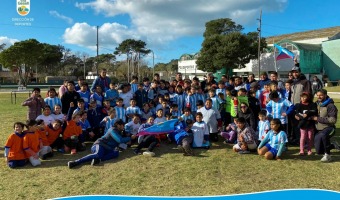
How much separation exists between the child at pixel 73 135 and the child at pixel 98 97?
36.0 inches

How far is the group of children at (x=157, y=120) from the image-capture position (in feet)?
20.9

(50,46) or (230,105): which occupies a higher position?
(50,46)

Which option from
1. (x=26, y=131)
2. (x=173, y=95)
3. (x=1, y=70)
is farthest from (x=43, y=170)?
(x=1, y=70)

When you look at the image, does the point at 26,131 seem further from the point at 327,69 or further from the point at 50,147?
the point at 327,69

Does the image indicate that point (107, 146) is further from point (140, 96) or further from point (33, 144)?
point (140, 96)

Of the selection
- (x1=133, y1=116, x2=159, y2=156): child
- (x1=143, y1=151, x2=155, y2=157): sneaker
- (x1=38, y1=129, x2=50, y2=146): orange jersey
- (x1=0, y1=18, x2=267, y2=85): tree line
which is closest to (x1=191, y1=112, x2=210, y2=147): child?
(x1=133, y1=116, x2=159, y2=156): child

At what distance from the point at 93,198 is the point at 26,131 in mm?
2703

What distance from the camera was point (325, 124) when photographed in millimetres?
6262

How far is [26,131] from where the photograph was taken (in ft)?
20.7

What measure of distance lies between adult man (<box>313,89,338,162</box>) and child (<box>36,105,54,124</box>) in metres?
6.09

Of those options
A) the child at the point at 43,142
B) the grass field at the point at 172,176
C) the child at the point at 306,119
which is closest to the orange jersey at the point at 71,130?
the child at the point at 43,142

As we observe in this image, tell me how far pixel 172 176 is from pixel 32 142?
308 centimetres

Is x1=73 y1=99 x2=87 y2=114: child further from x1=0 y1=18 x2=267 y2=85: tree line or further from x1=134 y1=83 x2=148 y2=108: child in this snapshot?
x1=0 y1=18 x2=267 y2=85: tree line

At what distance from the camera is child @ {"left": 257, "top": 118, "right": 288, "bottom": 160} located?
6.27m
